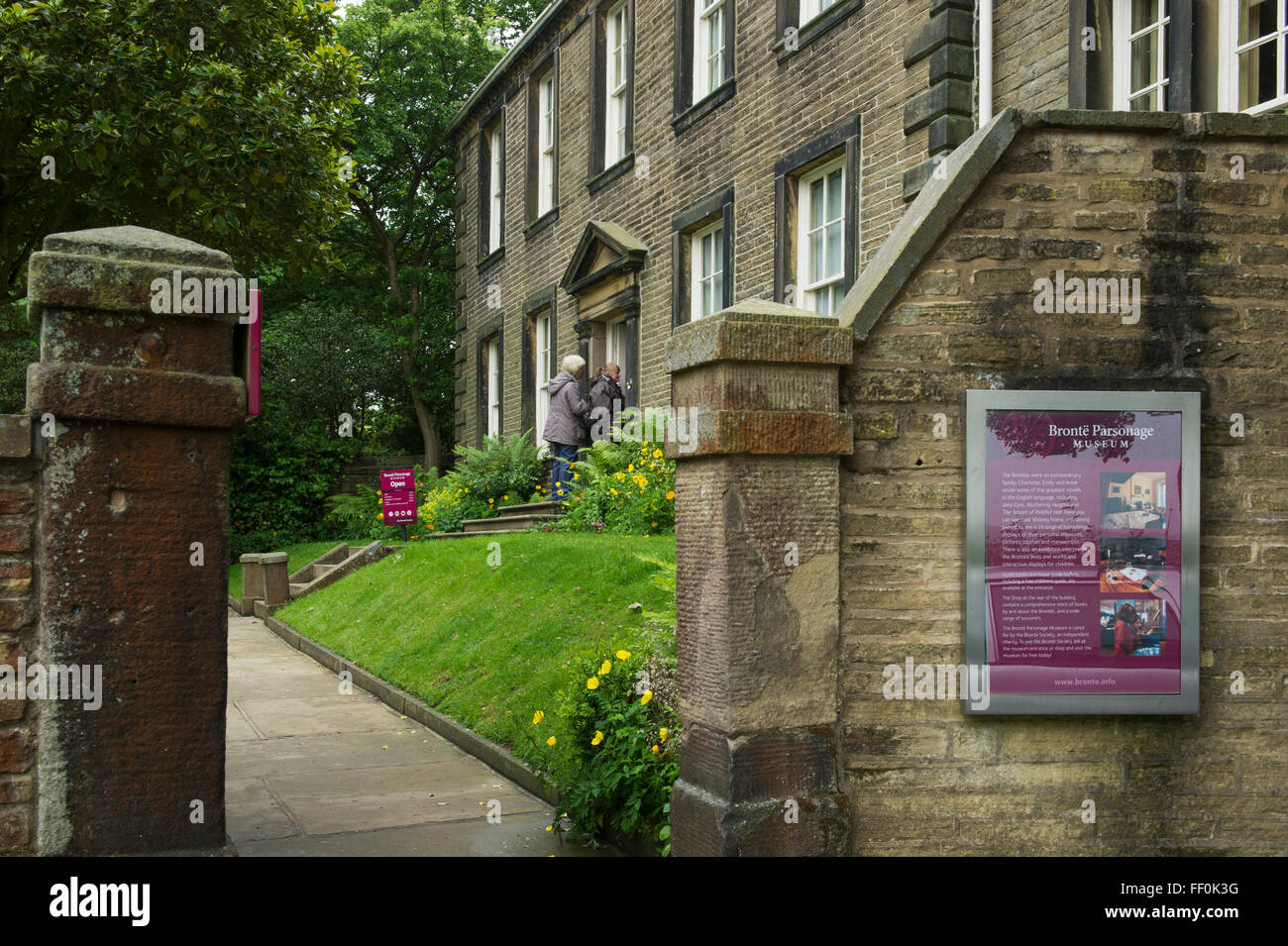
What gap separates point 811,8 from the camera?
40.4 ft

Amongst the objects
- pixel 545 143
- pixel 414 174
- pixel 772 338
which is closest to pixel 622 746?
pixel 772 338

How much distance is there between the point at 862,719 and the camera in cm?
449

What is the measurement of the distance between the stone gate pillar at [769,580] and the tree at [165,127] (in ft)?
26.3

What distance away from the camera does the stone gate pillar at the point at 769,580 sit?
171 inches

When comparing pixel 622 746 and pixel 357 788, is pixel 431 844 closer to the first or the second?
A: pixel 622 746

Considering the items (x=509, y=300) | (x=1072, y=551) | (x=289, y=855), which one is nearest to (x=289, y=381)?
(x=509, y=300)

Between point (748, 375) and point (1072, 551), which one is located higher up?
point (748, 375)

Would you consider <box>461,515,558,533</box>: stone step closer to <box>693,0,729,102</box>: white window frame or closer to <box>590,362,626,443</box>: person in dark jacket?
<box>590,362,626,443</box>: person in dark jacket

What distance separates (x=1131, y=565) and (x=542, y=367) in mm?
16519

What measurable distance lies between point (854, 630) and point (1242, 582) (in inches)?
64.9

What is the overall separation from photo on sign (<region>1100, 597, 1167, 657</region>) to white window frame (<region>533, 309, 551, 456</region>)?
15.9 m

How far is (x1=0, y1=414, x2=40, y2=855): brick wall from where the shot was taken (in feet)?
12.7

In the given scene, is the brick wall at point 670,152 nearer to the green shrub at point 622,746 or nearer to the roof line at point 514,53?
the roof line at point 514,53

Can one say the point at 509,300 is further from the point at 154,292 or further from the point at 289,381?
the point at 154,292
